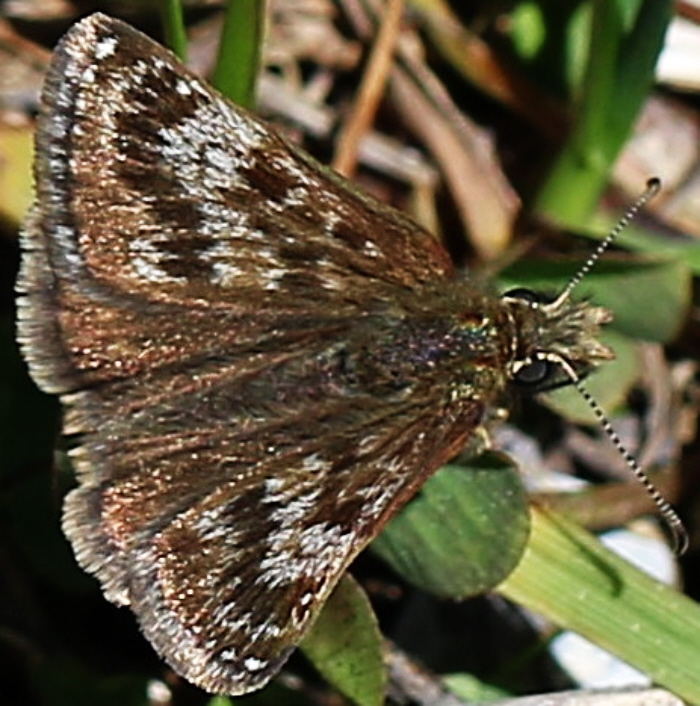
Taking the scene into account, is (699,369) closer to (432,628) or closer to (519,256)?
(519,256)

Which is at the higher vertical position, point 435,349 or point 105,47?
point 105,47

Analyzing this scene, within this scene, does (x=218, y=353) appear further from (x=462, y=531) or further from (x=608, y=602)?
(x=608, y=602)

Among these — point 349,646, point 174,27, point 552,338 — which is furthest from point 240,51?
point 349,646

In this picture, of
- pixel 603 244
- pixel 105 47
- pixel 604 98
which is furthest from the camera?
pixel 604 98

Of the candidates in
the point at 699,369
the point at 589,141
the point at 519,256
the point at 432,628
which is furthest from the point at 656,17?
the point at 432,628

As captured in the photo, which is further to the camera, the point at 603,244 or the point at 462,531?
the point at 603,244

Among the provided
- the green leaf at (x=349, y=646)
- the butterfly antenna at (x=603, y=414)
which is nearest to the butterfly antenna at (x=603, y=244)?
the butterfly antenna at (x=603, y=414)

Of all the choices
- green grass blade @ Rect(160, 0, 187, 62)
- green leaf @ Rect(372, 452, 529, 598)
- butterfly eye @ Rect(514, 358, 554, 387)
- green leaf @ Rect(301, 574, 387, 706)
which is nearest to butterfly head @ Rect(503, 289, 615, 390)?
butterfly eye @ Rect(514, 358, 554, 387)
